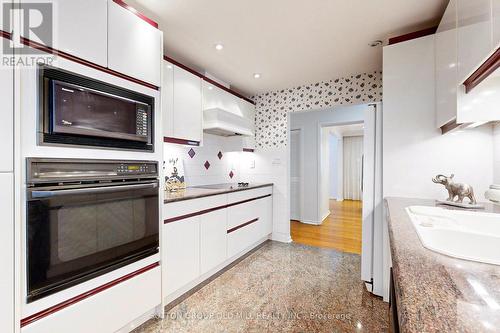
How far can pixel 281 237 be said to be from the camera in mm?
3557

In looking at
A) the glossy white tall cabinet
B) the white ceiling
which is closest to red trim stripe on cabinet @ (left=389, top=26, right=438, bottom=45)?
the white ceiling

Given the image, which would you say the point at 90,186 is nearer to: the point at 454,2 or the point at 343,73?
the point at 454,2

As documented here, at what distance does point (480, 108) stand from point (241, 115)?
2617 millimetres

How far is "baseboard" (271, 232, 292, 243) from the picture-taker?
353 cm

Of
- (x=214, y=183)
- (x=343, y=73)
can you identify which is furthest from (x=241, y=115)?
(x=343, y=73)

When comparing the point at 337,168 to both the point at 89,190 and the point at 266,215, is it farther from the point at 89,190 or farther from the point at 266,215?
the point at 89,190

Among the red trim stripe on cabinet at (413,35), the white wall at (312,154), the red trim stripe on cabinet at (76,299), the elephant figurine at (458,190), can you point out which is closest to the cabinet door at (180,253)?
the red trim stripe on cabinet at (76,299)

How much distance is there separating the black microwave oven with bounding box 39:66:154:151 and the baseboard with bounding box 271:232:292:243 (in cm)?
253

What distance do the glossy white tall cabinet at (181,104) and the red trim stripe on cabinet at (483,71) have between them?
221 cm

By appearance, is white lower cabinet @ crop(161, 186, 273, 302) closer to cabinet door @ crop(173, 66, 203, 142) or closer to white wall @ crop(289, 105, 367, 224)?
cabinet door @ crop(173, 66, 203, 142)

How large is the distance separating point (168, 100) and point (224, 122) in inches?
30.4

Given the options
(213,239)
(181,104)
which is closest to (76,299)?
(213,239)

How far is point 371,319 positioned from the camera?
1.78 m

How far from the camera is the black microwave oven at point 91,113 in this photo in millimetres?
1161
